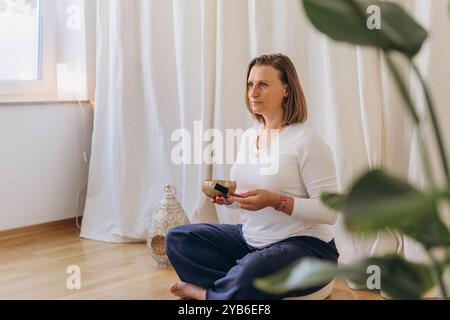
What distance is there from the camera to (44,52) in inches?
139

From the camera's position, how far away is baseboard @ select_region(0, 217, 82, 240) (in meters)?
3.26

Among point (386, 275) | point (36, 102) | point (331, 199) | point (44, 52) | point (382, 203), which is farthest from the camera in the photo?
point (44, 52)

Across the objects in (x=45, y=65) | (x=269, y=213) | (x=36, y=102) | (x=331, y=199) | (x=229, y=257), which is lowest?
(x=229, y=257)

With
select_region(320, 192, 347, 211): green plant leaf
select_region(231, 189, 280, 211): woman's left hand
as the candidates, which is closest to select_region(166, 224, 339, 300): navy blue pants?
select_region(231, 189, 280, 211): woman's left hand

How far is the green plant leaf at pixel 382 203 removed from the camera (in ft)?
1.49

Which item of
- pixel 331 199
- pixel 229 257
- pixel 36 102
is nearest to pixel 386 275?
pixel 331 199

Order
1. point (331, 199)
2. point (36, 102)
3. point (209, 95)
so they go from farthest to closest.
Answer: point (36, 102), point (209, 95), point (331, 199)

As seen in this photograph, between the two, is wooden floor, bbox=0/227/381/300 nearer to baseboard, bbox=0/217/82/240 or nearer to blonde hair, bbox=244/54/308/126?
baseboard, bbox=0/217/82/240

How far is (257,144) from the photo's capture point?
2299 millimetres

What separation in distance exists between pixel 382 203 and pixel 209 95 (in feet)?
8.17

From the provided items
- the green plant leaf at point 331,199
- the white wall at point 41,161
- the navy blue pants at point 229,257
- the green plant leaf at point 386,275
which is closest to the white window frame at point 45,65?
the white wall at point 41,161

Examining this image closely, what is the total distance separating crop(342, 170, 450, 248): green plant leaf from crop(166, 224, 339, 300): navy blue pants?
1.54 meters

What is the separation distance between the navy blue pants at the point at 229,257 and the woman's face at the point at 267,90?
46cm

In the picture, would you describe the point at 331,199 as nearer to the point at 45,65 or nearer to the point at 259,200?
the point at 259,200
